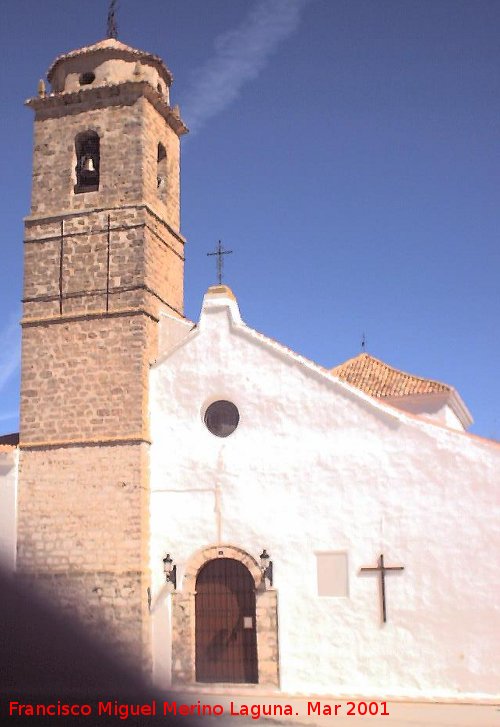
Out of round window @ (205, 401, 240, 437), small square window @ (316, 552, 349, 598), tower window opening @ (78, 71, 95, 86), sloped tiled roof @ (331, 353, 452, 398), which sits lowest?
small square window @ (316, 552, 349, 598)

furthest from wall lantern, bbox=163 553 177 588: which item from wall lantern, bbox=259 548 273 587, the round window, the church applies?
the round window

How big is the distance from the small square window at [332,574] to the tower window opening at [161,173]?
8.25 meters

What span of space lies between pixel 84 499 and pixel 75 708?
3636 mm

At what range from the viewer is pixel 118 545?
50.6 ft

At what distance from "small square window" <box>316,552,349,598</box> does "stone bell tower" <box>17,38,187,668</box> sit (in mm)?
3146

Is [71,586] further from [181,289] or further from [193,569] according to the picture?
[181,289]

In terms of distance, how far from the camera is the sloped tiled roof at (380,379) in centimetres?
2067

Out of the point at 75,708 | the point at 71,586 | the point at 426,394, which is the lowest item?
the point at 75,708

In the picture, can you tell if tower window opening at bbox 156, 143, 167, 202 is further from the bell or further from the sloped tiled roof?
the sloped tiled roof

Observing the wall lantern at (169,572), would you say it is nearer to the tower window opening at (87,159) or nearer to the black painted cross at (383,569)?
the black painted cross at (383,569)

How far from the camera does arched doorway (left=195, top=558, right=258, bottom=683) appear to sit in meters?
14.8

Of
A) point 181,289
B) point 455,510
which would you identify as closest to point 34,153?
point 181,289

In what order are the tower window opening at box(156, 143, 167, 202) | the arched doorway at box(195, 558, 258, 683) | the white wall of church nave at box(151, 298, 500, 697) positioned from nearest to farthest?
the white wall of church nave at box(151, 298, 500, 697) → the arched doorway at box(195, 558, 258, 683) → the tower window opening at box(156, 143, 167, 202)

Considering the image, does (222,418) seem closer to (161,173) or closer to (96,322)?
(96,322)
